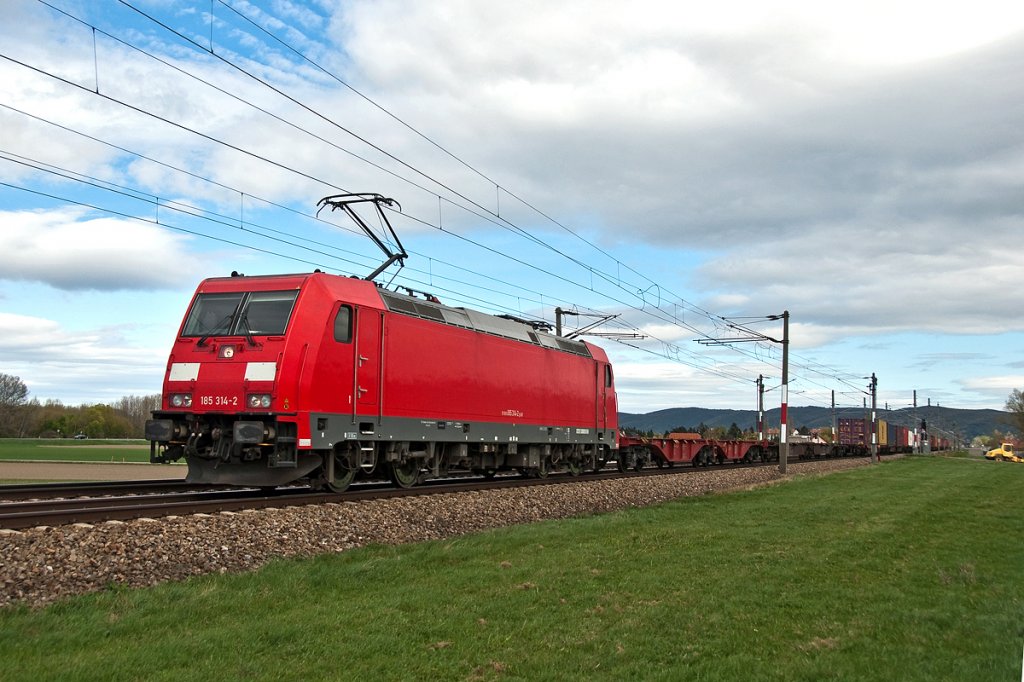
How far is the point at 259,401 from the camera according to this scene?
47.3 feet

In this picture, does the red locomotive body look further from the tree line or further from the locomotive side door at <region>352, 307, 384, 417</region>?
the tree line

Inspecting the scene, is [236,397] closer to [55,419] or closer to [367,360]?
[367,360]

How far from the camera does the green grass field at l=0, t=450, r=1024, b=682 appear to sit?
6.18 m

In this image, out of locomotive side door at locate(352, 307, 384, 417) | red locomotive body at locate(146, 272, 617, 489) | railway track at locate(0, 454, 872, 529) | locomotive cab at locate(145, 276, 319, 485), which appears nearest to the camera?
railway track at locate(0, 454, 872, 529)

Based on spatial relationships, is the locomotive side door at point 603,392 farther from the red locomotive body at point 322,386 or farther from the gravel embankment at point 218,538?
the gravel embankment at point 218,538

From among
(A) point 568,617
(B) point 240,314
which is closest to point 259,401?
(B) point 240,314

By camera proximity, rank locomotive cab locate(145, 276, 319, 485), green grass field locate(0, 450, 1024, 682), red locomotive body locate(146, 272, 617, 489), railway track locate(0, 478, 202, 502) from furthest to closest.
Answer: railway track locate(0, 478, 202, 502), red locomotive body locate(146, 272, 617, 489), locomotive cab locate(145, 276, 319, 485), green grass field locate(0, 450, 1024, 682)

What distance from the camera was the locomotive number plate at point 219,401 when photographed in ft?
47.8

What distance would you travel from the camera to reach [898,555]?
458 inches

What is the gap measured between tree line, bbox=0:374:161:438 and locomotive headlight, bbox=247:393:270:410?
10332 cm

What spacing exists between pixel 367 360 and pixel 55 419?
11955 cm

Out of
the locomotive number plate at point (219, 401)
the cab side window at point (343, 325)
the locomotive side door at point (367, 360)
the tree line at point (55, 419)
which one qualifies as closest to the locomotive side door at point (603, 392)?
the locomotive side door at point (367, 360)

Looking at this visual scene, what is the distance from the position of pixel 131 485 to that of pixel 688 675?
14.2 m

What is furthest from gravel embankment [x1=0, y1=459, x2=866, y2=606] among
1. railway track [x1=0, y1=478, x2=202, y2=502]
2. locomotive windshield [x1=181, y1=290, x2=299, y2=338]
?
railway track [x1=0, y1=478, x2=202, y2=502]
